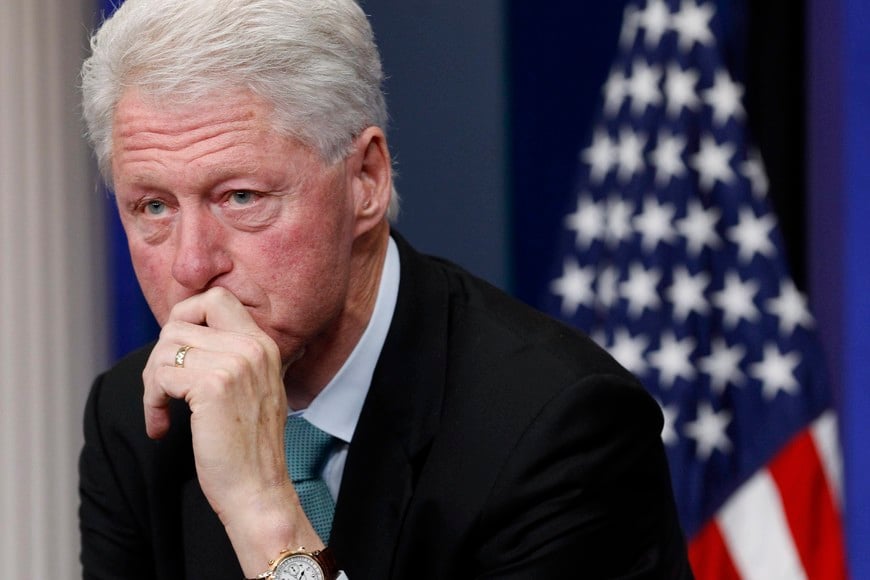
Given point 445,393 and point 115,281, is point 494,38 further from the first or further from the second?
point 445,393

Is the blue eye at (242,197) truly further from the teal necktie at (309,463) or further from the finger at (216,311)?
the teal necktie at (309,463)

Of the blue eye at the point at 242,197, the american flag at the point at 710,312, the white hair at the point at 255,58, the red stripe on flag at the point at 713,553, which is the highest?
the white hair at the point at 255,58

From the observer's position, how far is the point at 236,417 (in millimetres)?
1741

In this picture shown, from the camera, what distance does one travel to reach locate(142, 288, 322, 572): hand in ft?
5.67

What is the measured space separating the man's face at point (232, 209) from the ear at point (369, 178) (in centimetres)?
5

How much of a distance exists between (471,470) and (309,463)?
0.33m

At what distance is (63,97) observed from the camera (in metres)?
3.61

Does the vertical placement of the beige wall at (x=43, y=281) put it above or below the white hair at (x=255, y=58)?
below

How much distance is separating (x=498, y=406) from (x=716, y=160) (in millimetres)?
1602

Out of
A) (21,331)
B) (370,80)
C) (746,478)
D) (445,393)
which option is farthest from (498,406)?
(21,331)

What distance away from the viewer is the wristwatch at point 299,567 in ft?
5.55

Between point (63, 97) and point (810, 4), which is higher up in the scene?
point (810, 4)

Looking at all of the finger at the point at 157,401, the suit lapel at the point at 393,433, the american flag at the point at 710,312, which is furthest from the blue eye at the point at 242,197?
the american flag at the point at 710,312

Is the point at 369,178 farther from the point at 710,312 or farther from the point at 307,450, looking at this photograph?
the point at 710,312
